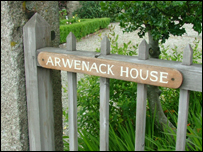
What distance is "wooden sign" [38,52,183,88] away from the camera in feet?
3.95

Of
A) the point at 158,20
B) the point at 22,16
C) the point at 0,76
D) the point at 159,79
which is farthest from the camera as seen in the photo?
the point at 158,20

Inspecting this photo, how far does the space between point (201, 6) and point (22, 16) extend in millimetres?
1441

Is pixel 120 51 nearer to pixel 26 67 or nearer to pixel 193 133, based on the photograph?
pixel 193 133

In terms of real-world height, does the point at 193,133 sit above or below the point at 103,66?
below

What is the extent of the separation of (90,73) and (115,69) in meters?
0.16

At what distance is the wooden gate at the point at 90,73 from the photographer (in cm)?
120

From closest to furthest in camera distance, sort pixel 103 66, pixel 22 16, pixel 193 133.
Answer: pixel 103 66, pixel 22 16, pixel 193 133

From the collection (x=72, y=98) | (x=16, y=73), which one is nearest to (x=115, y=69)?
(x=72, y=98)

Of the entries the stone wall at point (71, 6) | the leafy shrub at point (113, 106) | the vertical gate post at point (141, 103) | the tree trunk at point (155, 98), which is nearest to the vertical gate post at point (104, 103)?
the vertical gate post at point (141, 103)

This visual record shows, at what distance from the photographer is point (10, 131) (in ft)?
5.95

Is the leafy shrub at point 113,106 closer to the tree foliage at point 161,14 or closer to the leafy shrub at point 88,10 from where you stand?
the tree foliage at point 161,14

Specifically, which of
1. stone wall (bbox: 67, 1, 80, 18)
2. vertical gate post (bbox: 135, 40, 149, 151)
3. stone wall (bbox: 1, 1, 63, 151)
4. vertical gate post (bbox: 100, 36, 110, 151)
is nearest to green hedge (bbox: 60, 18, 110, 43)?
stone wall (bbox: 67, 1, 80, 18)

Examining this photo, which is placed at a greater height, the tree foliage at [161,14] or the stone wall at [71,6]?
the stone wall at [71,6]

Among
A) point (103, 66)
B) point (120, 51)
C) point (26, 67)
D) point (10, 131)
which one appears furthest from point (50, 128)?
point (120, 51)
